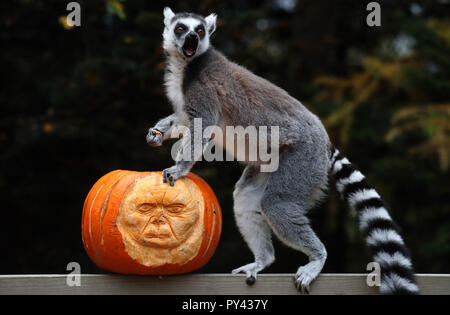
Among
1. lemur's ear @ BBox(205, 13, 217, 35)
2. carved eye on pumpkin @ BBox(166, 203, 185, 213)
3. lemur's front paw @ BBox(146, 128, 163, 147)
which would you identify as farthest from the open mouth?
carved eye on pumpkin @ BBox(166, 203, 185, 213)

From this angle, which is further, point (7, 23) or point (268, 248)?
point (7, 23)

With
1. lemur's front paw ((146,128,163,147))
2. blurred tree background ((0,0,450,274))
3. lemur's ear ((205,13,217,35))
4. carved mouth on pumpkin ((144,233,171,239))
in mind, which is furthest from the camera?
blurred tree background ((0,0,450,274))

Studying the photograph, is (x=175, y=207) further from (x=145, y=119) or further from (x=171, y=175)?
(x=145, y=119)

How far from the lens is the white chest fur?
3891mm

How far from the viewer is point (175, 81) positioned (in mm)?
3943

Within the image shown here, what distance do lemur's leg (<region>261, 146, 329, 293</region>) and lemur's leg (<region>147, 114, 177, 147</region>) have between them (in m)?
0.79

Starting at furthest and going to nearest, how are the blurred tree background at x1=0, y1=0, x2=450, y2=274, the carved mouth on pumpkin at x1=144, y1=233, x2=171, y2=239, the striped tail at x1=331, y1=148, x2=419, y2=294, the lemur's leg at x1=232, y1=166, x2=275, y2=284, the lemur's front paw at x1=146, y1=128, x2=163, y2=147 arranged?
1. the blurred tree background at x1=0, y1=0, x2=450, y2=274
2. the lemur's leg at x1=232, y1=166, x2=275, y2=284
3. the lemur's front paw at x1=146, y1=128, x2=163, y2=147
4. the striped tail at x1=331, y1=148, x2=419, y2=294
5. the carved mouth on pumpkin at x1=144, y1=233, x2=171, y2=239

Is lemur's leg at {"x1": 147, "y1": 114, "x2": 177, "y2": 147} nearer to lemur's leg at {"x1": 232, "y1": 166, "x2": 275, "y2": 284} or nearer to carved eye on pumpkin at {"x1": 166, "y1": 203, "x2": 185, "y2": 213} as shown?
carved eye on pumpkin at {"x1": 166, "y1": 203, "x2": 185, "y2": 213}

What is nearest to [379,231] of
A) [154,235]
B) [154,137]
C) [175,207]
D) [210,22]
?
[175,207]

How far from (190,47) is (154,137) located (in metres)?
0.78

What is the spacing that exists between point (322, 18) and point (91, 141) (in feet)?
13.7

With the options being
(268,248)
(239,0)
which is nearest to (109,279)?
(268,248)

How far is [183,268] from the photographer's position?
3.20 metres

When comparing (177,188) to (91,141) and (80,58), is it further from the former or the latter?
(80,58)
